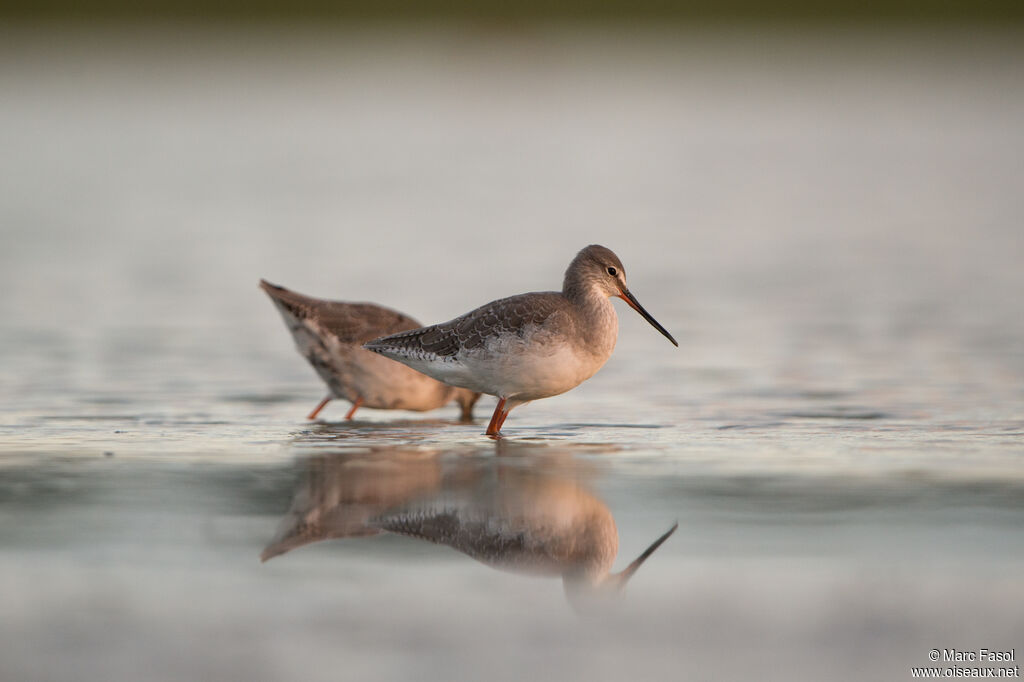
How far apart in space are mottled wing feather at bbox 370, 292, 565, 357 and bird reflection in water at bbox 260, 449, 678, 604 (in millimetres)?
1180

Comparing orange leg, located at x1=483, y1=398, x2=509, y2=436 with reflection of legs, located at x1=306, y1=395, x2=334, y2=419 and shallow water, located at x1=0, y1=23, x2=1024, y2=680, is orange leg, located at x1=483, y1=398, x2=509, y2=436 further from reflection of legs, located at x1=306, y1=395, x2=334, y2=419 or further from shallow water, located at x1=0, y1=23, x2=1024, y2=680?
reflection of legs, located at x1=306, y1=395, x2=334, y2=419

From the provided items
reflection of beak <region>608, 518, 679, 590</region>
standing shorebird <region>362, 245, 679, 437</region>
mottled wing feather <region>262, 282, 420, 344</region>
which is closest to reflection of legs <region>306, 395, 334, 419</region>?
mottled wing feather <region>262, 282, 420, 344</region>

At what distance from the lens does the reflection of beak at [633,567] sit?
5355 millimetres

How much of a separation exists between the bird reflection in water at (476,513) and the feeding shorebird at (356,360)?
6.65 feet

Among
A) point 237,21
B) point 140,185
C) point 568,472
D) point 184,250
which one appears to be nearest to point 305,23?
point 237,21

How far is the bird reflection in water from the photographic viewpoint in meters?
5.62

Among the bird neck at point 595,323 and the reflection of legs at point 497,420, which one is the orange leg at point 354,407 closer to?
the reflection of legs at point 497,420

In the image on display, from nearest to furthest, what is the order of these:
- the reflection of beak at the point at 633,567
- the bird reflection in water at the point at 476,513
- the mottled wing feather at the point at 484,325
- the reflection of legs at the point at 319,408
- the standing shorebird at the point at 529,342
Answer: the reflection of beak at the point at 633,567
the bird reflection in water at the point at 476,513
the standing shorebird at the point at 529,342
the mottled wing feather at the point at 484,325
the reflection of legs at the point at 319,408

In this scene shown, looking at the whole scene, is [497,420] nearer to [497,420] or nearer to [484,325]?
[497,420]

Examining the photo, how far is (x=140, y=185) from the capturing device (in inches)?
942

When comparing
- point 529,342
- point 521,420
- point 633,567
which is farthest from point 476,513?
point 521,420

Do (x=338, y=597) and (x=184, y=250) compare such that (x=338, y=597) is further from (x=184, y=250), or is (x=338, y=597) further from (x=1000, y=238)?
(x=1000, y=238)

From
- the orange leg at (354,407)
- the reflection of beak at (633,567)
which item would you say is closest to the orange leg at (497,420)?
the orange leg at (354,407)

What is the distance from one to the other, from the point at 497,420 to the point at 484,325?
0.60 m
